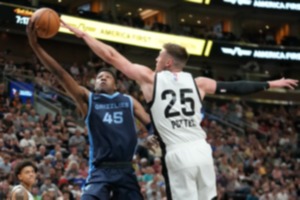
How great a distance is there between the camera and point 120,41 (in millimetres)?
26125

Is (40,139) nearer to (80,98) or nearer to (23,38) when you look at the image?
(80,98)

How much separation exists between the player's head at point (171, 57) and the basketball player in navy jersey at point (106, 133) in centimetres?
75

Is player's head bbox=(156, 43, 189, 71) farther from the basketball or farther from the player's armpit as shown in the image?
the player's armpit

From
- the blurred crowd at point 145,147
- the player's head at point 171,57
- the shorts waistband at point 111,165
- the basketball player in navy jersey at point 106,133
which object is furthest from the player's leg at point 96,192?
the blurred crowd at point 145,147

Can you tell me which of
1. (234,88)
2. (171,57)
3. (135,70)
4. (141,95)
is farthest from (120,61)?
(141,95)

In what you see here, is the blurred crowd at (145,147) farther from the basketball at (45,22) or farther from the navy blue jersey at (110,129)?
the basketball at (45,22)

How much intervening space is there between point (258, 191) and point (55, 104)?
22.4 ft

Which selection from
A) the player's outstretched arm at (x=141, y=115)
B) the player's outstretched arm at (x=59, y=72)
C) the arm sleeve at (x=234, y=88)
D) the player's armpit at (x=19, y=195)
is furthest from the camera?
the player's armpit at (x=19, y=195)

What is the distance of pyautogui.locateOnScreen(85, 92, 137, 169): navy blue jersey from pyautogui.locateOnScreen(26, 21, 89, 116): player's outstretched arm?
89 mm

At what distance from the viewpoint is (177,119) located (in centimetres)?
580


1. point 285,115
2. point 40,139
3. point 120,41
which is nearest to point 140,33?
point 120,41

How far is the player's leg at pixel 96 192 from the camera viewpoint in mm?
6090

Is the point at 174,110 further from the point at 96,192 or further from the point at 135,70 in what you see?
the point at 96,192

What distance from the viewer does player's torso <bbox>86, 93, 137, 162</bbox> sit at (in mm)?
6266
